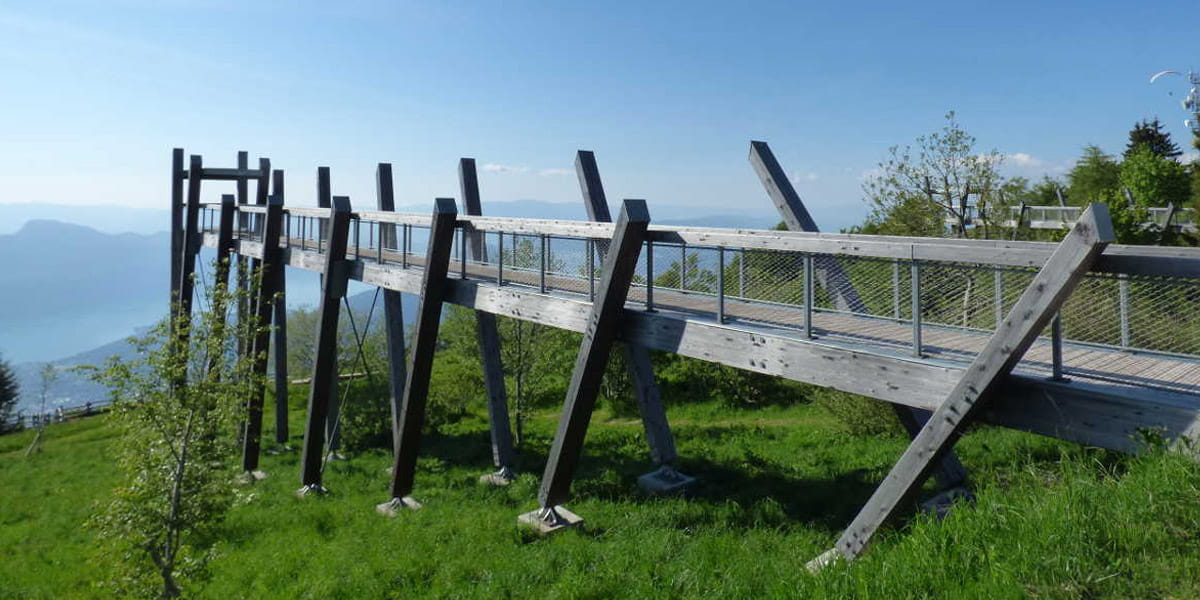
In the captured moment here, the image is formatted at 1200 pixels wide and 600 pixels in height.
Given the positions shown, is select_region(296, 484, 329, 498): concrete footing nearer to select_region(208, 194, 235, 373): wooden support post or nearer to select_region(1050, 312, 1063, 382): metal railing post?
select_region(208, 194, 235, 373): wooden support post

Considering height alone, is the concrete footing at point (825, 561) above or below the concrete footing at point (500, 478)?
above

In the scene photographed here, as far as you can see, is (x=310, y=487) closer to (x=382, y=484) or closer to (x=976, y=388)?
(x=382, y=484)

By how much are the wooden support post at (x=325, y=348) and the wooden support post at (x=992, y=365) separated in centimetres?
1011

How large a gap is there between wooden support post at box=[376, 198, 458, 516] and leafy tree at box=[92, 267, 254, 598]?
7.98 ft

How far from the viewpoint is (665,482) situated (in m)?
11.9

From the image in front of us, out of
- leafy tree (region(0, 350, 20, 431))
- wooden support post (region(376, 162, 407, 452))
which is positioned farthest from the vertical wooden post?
leafy tree (region(0, 350, 20, 431))

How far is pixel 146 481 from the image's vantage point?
9359 mm

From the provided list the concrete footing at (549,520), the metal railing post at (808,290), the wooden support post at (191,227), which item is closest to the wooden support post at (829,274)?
the metal railing post at (808,290)

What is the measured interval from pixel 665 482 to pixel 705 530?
2.67 m

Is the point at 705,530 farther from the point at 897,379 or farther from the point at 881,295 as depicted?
the point at 897,379

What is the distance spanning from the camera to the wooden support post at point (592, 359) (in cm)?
791

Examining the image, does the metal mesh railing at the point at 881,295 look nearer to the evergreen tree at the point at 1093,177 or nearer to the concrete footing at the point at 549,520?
the concrete footing at the point at 549,520

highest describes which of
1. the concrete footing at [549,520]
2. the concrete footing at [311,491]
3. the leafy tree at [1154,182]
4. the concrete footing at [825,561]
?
the leafy tree at [1154,182]

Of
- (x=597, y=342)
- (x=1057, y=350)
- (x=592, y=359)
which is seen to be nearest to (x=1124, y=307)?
(x=1057, y=350)
